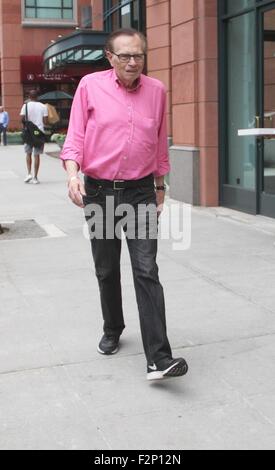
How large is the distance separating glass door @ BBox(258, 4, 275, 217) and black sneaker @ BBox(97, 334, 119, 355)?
5.39 meters

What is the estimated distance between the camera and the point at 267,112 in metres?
9.61

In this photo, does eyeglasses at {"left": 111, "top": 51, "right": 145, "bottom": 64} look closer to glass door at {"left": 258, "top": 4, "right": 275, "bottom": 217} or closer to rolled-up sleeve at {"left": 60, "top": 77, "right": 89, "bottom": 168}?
rolled-up sleeve at {"left": 60, "top": 77, "right": 89, "bottom": 168}

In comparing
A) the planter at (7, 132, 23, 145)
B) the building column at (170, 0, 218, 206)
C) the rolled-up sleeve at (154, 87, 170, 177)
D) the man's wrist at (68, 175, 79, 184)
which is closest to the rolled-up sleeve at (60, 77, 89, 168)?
the man's wrist at (68, 175, 79, 184)

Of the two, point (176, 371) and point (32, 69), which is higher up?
point (32, 69)

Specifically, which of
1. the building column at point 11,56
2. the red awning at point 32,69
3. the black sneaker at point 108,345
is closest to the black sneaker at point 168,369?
the black sneaker at point 108,345

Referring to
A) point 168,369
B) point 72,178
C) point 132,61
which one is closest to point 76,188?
point 72,178

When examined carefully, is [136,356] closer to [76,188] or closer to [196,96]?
[76,188]

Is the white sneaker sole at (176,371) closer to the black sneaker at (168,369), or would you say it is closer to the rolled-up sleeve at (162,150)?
the black sneaker at (168,369)

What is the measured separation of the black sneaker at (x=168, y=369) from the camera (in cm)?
386

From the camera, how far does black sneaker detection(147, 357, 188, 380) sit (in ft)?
12.7

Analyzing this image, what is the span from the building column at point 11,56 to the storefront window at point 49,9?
25.1 inches

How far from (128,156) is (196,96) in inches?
275

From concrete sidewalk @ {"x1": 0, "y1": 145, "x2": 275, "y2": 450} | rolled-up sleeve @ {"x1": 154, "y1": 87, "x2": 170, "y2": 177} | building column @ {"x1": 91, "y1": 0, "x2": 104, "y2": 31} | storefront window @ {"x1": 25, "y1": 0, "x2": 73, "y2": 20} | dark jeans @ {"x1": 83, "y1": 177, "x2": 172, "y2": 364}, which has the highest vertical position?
storefront window @ {"x1": 25, "y1": 0, "x2": 73, "y2": 20}
